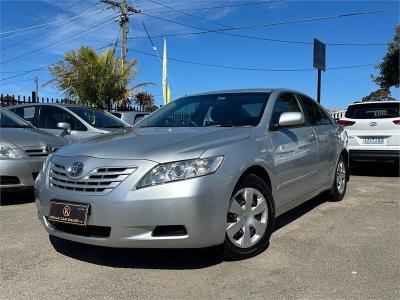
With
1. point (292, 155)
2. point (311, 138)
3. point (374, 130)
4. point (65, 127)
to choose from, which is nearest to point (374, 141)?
point (374, 130)

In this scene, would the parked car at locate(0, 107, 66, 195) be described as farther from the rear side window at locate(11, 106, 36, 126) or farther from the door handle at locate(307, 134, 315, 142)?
the door handle at locate(307, 134, 315, 142)

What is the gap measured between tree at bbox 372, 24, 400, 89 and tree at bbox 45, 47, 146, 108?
12.4 meters

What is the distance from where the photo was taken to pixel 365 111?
9.54 m

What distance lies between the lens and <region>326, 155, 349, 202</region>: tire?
671 centimetres

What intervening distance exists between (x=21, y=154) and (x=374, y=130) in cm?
644

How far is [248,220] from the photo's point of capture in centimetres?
417

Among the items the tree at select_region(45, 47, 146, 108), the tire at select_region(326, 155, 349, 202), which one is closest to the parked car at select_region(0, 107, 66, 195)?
the tire at select_region(326, 155, 349, 202)

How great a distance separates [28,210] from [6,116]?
2017mm

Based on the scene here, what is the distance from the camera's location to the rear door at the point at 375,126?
357 inches

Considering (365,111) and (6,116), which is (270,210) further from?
(365,111)

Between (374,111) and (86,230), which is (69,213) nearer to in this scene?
(86,230)

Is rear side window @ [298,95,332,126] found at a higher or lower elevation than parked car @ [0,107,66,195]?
higher

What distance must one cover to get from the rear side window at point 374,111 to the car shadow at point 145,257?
6262mm

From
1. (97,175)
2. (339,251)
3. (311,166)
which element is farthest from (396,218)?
(97,175)
